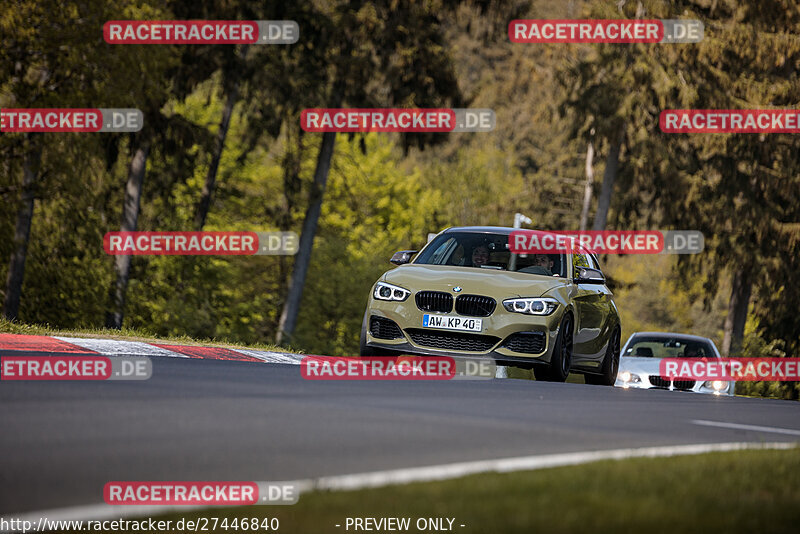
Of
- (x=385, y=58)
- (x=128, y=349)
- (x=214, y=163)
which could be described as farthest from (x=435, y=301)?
(x=214, y=163)

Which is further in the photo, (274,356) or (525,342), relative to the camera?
(274,356)

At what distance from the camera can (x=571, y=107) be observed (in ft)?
134

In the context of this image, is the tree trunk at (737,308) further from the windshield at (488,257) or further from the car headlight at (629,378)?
the windshield at (488,257)

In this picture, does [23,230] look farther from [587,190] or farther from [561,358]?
[587,190]

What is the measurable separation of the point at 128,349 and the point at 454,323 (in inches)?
133

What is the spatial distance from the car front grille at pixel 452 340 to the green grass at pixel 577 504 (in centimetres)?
690

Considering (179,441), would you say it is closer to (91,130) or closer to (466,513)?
(466,513)

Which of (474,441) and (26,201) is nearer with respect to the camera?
(474,441)

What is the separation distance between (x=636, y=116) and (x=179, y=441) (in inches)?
1284

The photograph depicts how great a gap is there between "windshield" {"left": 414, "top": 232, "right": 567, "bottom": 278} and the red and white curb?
2.03 metres

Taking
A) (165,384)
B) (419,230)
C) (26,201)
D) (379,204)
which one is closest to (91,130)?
(26,201)

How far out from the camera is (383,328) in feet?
46.3

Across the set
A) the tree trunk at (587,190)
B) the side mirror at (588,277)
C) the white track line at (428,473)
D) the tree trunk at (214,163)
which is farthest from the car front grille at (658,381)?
the tree trunk at (587,190)

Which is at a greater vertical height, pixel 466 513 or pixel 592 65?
pixel 592 65
